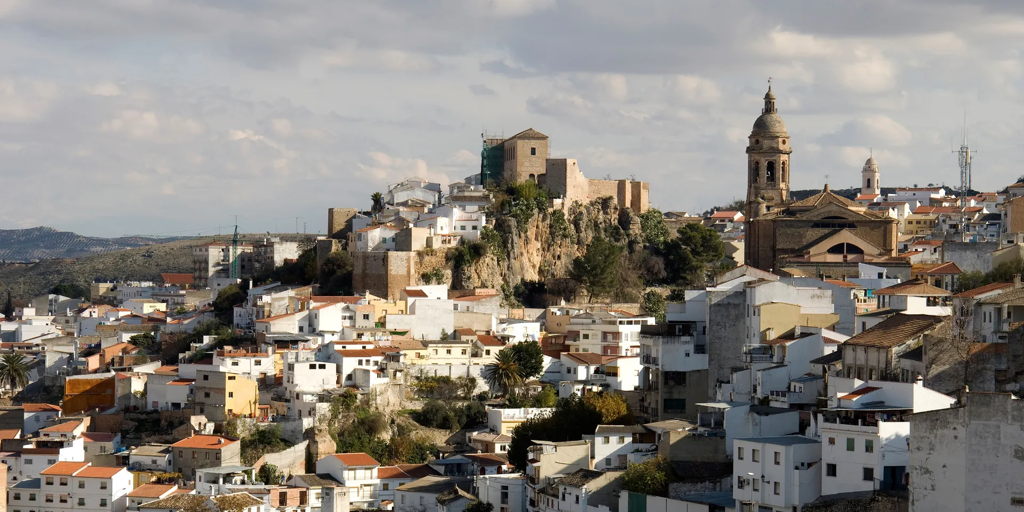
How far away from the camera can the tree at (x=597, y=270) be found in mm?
71312

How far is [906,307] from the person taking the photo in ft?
151

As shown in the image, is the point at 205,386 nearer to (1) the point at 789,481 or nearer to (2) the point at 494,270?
(2) the point at 494,270

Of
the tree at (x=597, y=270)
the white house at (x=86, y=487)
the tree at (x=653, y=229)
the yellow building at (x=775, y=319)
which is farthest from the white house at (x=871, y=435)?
the tree at (x=653, y=229)

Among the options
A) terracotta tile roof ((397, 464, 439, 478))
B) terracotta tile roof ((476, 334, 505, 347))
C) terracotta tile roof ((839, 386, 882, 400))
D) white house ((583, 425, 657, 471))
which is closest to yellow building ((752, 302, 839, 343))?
white house ((583, 425, 657, 471))

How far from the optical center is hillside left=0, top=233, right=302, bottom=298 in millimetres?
132500

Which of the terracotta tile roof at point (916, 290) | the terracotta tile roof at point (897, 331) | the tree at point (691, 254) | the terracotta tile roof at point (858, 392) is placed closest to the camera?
the terracotta tile roof at point (858, 392)

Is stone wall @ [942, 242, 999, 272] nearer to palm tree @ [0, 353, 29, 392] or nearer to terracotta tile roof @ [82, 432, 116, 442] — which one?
terracotta tile roof @ [82, 432, 116, 442]

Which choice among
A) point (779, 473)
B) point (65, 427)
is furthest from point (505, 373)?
point (779, 473)

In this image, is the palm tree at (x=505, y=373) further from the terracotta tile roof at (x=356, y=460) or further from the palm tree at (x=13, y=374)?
the palm tree at (x=13, y=374)

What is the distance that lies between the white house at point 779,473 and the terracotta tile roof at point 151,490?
18543mm

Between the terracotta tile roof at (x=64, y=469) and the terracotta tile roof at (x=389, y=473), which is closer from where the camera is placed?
the terracotta tile roof at (x=64, y=469)

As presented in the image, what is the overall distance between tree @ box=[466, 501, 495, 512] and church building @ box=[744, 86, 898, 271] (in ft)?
98.8

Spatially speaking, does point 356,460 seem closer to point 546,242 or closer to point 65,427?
point 65,427

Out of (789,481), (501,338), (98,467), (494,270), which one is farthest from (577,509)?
(494,270)
